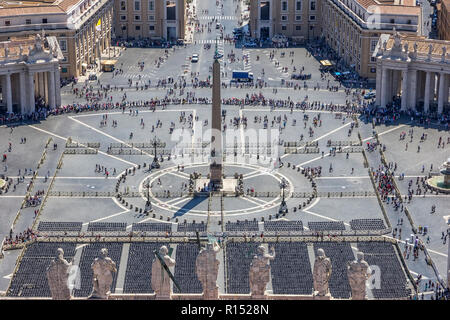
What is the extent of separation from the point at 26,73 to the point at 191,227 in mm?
59361

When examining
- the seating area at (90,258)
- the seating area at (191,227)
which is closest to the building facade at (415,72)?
the seating area at (191,227)

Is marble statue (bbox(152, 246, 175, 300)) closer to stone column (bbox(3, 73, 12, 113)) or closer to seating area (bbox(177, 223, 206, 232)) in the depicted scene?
seating area (bbox(177, 223, 206, 232))

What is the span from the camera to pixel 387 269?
101 m

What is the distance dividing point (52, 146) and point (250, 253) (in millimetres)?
51356

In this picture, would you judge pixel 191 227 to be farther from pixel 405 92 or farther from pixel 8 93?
pixel 405 92

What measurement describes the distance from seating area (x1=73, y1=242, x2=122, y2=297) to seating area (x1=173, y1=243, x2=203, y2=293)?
20.2 feet

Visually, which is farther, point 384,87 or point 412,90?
point 384,87

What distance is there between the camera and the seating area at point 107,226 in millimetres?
113812

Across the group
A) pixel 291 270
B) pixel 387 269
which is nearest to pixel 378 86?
pixel 387 269

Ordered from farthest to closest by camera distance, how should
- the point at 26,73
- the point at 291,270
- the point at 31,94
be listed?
the point at 26,73 → the point at 31,94 → the point at 291,270

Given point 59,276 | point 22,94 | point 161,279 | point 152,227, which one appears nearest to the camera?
point 161,279

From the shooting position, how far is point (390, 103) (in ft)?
550

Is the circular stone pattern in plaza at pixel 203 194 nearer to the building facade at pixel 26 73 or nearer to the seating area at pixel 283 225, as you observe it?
the seating area at pixel 283 225

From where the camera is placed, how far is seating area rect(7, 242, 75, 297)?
94.1 meters
